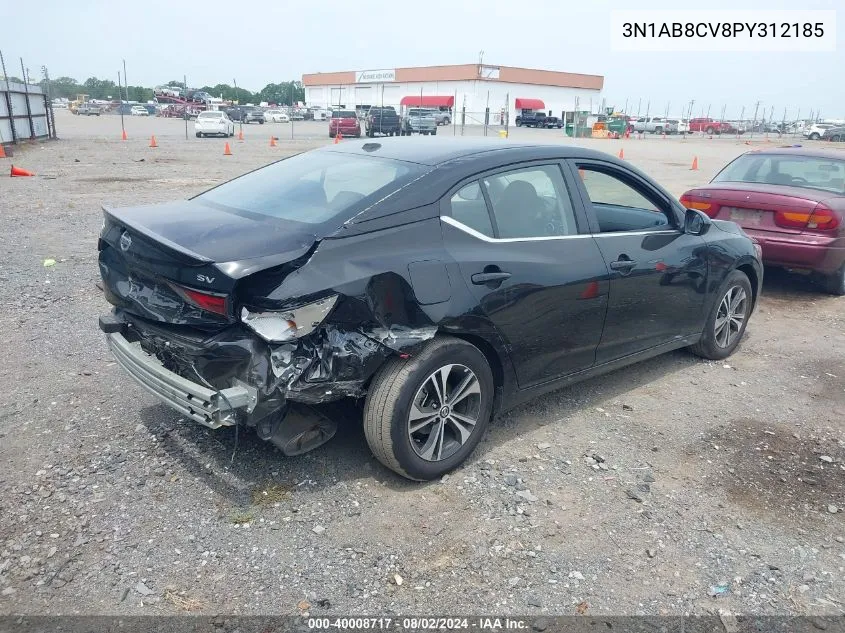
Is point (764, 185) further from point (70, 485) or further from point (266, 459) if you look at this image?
point (70, 485)

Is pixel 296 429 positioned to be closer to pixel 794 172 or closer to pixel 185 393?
pixel 185 393

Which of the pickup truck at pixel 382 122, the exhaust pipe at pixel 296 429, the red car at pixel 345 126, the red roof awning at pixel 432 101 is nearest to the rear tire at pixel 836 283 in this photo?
the exhaust pipe at pixel 296 429

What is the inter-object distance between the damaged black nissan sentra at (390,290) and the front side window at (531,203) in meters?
0.01

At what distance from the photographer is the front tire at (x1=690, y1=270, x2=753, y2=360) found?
528 cm

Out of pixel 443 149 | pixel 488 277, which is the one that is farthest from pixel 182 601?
pixel 443 149

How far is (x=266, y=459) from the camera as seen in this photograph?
12.1 ft

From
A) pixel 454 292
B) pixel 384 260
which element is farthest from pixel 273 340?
pixel 454 292

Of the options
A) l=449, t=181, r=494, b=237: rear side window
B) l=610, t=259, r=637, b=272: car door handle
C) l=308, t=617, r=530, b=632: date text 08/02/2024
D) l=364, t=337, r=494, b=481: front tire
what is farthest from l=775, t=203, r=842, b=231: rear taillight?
l=308, t=617, r=530, b=632: date text 08/02/2024

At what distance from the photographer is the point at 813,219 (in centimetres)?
696

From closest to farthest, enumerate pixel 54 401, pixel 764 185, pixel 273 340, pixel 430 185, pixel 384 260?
1. pixel 273 340
2. pixel 384 260
3. pixel 430 185
4. pixel 54 401
5. pixel 764 185

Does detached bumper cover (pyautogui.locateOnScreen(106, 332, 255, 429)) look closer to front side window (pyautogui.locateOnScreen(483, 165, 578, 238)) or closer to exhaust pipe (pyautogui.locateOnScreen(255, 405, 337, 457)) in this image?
exhaust pipe (pyautogui.locateOnScreen(255, 405, 337, 457))

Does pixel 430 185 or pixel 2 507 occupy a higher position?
pixel 430 185

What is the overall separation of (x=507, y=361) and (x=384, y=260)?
3.21 feet

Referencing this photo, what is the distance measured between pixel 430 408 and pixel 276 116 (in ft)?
227
